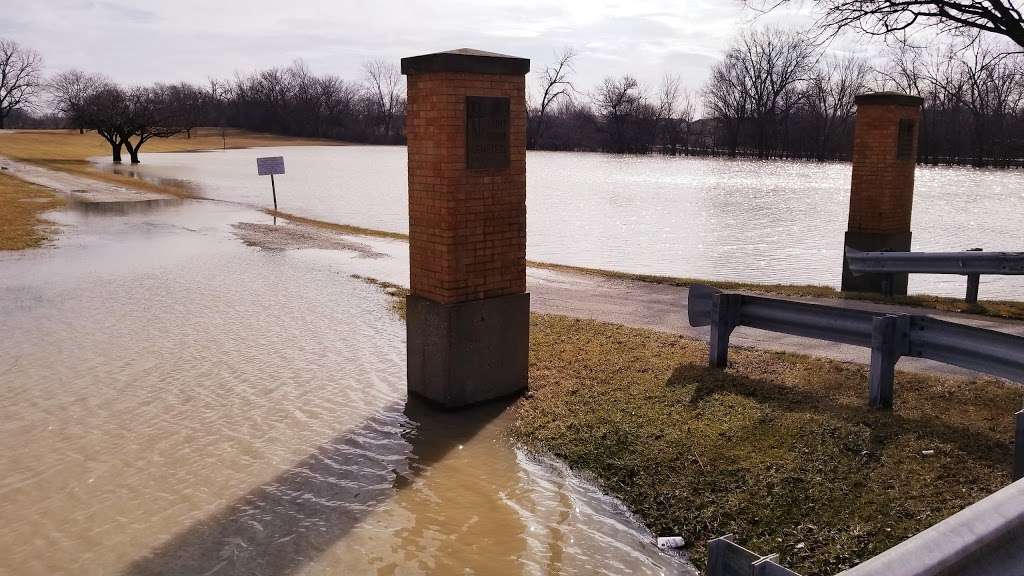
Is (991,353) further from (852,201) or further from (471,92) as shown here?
(852,201)

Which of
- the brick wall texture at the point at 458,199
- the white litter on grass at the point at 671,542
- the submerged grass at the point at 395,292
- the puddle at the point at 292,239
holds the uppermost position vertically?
the brick wall texture at the point at 458,199

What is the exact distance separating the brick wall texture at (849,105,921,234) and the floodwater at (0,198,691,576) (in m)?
7.62

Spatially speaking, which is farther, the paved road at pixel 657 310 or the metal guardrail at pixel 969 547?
the paved road at pixel 657 310

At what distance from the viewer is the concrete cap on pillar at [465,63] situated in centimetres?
595

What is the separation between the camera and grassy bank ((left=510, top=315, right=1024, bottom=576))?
4.27 m

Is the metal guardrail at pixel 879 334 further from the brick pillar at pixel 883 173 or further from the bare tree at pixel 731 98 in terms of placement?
the bare tree at pixel 731 98

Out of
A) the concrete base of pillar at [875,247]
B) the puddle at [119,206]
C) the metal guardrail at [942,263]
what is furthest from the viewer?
the puddle at [119,206]

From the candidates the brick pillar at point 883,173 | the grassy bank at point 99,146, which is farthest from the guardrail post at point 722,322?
the grassy bank at point 99,146

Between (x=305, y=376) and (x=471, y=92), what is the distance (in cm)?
315

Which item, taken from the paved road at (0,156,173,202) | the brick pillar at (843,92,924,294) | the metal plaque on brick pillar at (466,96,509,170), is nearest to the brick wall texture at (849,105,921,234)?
the brick pillar at (843,92,924,294)

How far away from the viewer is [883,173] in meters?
12.0

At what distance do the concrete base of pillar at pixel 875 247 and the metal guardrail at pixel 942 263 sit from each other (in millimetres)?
600

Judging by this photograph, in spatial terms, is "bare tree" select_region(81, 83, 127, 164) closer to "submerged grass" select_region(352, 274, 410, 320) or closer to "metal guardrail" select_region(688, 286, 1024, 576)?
"submerged grass" select_region(352, 274, 410, 320)

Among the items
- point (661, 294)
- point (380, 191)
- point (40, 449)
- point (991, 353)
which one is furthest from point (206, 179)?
point (991, 353)
